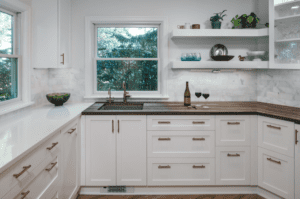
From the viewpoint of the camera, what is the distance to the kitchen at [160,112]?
2.32 meters

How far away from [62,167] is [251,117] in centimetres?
208

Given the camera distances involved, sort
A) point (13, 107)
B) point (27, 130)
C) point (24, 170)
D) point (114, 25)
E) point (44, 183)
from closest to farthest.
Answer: point (24, 170)
point (44, 183)
point (27, 130)
point (13, 107)
point (114, 25)

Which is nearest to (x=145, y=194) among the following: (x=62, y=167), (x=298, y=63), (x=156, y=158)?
(x=156, y=158)

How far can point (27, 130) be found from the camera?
1.85 metres

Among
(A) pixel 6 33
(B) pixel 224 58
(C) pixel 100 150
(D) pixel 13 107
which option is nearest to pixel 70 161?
(C) pixel 100 150

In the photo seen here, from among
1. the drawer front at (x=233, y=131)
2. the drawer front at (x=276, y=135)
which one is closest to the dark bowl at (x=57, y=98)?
the drawer front at (x=233, y=131)

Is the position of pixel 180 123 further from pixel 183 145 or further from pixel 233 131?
pixel 233 131

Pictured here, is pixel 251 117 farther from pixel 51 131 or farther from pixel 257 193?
pixel 51 131

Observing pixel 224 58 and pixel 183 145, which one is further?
pixel 224 58

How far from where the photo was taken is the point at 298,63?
2.67 m

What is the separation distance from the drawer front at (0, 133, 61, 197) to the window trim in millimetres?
1688

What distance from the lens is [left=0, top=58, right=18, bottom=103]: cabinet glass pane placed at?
2410mm

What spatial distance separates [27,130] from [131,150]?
1185 mm

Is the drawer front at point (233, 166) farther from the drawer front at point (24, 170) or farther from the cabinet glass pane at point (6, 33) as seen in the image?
the cabinet glass pane at point (6, 33)
